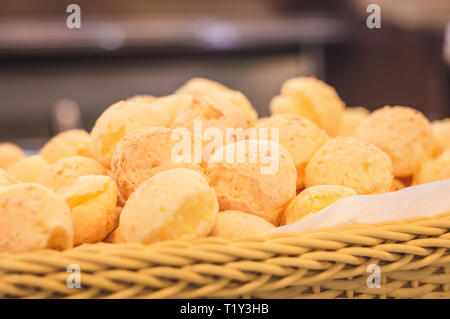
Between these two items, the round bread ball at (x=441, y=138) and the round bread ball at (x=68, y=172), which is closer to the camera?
the round bread ball at (x=68, y=172)

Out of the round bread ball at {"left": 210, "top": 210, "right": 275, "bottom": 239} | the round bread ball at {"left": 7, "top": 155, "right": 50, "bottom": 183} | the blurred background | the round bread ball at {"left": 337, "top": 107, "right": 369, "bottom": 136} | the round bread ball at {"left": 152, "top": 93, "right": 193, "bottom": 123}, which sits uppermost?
the blurred background

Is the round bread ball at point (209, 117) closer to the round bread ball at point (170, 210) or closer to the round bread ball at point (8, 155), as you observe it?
the round bread ball at point (170, 210)

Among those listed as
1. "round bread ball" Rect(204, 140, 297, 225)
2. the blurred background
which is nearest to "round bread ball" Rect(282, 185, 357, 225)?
"round bread ball" Rect(204, 140, 297, 225)

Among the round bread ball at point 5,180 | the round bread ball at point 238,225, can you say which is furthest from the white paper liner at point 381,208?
the round bread ball at point 5,180

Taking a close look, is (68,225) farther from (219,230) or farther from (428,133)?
(428,133)

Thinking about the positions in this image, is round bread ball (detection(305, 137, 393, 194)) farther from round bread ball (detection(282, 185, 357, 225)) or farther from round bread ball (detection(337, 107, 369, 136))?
round bread ball (detection(337, 107, 369, 136))
